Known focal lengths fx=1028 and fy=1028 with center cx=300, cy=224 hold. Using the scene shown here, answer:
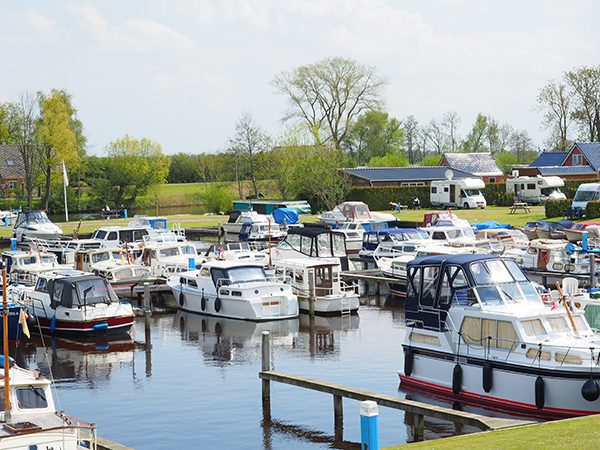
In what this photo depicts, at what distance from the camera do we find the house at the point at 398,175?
340ft

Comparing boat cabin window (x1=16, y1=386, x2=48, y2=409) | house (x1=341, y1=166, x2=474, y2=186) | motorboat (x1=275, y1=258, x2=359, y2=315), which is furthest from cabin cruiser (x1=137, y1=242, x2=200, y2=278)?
house (x1=341, y1=166, x2=474, y2=186)

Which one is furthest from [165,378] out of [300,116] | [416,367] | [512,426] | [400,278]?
[300,116]

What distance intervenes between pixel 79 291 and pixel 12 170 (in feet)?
296

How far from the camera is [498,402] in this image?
27.5 metres

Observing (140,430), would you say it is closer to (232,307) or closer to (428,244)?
(232,307)

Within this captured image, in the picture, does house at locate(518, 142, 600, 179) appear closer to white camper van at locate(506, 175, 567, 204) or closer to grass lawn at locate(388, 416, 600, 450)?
white camper van at locate(506, 175, 567, 204)

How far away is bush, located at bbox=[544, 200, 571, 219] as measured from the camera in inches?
3159

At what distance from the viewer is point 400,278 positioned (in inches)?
2002

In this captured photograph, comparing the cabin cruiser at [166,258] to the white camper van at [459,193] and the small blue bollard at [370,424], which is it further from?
the white camper van at [459,193]

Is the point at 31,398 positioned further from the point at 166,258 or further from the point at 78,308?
the point at 166,258

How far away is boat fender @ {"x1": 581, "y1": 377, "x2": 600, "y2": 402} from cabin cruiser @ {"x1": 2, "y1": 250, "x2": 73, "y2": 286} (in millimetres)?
30108

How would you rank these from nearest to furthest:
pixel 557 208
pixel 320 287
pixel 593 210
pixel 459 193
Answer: pixel 320 287, pixel 593 210, pixel 557 208, pixel 459 193

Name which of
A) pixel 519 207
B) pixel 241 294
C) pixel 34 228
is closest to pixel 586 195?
pixel 519 207

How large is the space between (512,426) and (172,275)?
94.2ft
